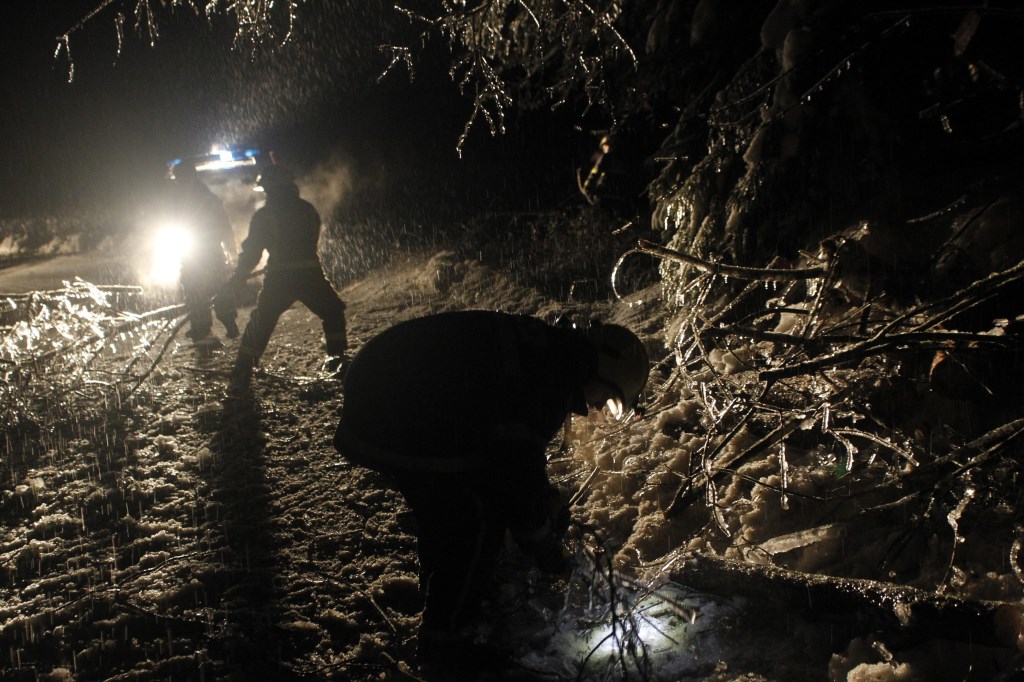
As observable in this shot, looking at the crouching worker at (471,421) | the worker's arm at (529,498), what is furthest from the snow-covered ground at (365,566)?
the crouching worker at (471,421)

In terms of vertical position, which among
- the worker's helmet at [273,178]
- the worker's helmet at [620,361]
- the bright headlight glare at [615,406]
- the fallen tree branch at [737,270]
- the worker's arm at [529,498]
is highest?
the worker's helmet at [273,178]

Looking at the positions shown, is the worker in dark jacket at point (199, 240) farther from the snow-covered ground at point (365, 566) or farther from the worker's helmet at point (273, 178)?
the snow-covered ground at point (365, 566)

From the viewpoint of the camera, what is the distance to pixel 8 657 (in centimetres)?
308

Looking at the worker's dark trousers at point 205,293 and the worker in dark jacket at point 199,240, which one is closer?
the worker's dark trousers at point 205,293

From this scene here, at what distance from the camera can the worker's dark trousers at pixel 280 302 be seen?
6.50 meters

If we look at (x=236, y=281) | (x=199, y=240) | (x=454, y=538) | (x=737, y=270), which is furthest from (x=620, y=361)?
(x=199, y=240)

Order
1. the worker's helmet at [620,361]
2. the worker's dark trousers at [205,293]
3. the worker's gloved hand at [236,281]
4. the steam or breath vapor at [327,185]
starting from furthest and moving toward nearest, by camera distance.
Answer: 1. the steam or breath vapor at [327,185]
2. the worker's dark trousers at [205,293]
3. the worker's gloved hand at [236,281]
4. the worker's helmet at [620,361]

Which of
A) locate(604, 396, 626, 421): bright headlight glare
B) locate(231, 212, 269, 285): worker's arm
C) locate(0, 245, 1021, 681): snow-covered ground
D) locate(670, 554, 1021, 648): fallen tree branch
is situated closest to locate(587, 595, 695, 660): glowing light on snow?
locate(0, 245, 1021, 681): snow-covered ground

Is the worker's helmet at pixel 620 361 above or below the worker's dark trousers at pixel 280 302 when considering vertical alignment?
above

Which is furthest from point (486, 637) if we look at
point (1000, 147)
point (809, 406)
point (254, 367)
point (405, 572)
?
point (254, 367)

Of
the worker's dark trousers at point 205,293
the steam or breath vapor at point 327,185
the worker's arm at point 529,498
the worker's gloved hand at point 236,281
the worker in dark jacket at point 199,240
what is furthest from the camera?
the steam or breath vapor at point 327,185

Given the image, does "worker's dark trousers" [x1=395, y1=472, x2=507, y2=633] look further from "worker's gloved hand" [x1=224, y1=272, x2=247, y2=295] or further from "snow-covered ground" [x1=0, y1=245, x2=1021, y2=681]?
"worker's gloved hand" [x1=224, y1=272, x2=247, y2=295]

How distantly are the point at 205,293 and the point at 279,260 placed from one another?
8.85ft

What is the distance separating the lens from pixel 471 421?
2559 mm
